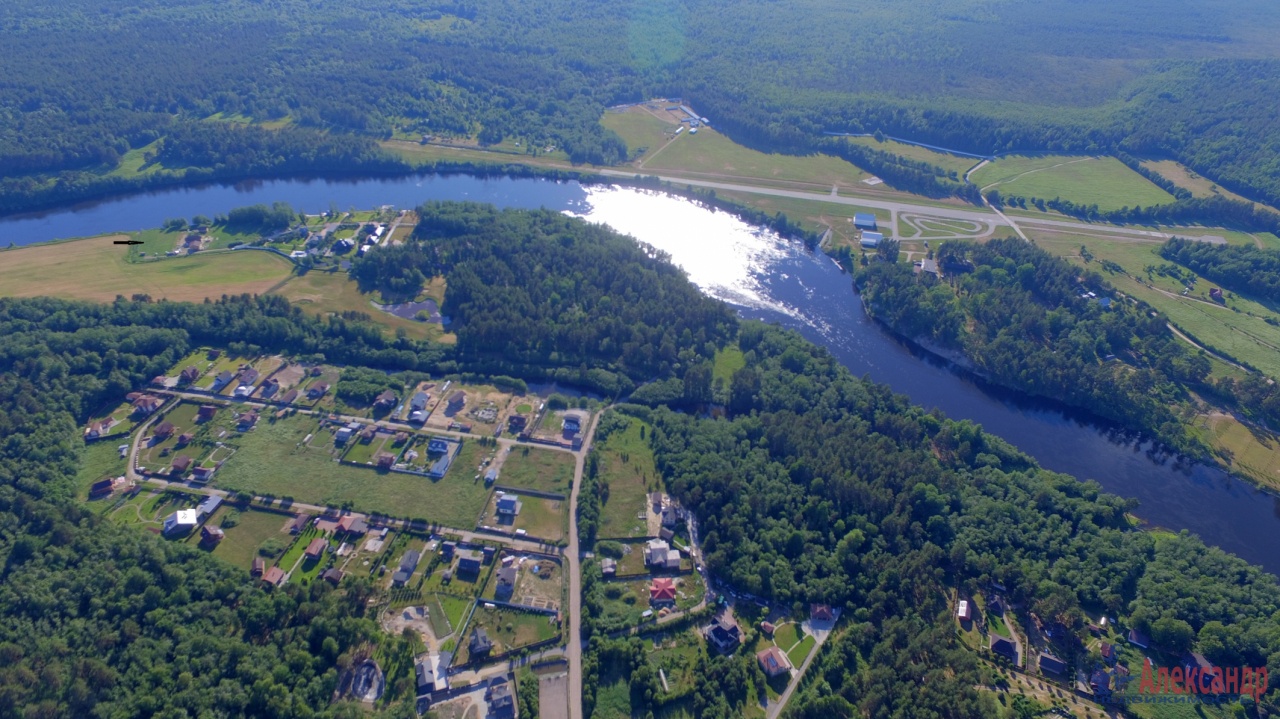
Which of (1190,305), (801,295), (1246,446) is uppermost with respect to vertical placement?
(1190,305)

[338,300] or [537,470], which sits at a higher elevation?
[338,300]

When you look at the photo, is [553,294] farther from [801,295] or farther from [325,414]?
[801,295]

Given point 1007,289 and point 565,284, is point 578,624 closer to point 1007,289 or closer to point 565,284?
point 565,284

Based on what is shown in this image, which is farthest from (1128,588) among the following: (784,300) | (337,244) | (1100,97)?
(1100,97)

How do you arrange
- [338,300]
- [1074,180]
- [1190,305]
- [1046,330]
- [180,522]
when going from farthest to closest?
[1074,180] < [1190,305] < [338,300] < [1046,330] < [180,522]

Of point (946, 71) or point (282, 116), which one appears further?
point (946, 71)

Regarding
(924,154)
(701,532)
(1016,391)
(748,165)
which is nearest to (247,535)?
(701,532)

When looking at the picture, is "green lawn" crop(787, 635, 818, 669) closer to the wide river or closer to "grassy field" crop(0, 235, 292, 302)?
the wide river

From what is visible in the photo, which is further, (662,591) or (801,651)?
(662,591)

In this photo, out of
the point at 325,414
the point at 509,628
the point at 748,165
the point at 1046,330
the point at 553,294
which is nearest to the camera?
the point at 509,628
